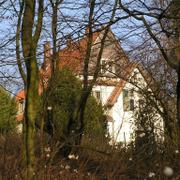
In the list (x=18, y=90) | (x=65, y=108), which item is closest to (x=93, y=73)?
(x=18, y=90)

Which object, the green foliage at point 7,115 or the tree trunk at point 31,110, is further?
the green foliage at point 7,115

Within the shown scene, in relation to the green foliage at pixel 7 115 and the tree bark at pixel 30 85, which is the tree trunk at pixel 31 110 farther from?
the green foliage at pixel 7 115

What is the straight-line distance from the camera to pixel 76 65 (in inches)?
491

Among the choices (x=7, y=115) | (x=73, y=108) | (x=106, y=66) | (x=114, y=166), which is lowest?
(x=114, y=166)

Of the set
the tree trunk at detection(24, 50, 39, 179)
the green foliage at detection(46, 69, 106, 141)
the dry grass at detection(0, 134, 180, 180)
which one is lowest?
the dry grass at detection(0, 134, 180, 180)

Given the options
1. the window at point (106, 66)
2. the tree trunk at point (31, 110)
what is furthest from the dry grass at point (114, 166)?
the window at point (106, 66)

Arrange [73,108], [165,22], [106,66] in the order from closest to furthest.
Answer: [165,22]
[106,66]
[73,108]

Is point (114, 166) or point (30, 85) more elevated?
point (30, 85)

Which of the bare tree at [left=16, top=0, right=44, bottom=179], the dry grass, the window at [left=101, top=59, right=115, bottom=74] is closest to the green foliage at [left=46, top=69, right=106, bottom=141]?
the window at [left=101, top=59, right=115, bottom=74]

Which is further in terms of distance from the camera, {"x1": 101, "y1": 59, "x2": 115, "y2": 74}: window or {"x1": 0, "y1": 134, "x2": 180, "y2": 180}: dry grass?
{"x1": 101, "y1": 59, "x2": 115, "y2": 74}: window

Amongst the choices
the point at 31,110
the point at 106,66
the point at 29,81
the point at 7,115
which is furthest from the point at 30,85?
the point at 7,115

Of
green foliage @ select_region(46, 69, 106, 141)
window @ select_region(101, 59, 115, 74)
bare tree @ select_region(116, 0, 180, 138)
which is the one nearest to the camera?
bare tree @ select_region(116, 0, 180, 138)

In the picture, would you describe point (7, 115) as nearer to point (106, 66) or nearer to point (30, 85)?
point (106, 66)

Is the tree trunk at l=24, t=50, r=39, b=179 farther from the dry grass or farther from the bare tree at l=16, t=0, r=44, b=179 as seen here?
the dry grass
